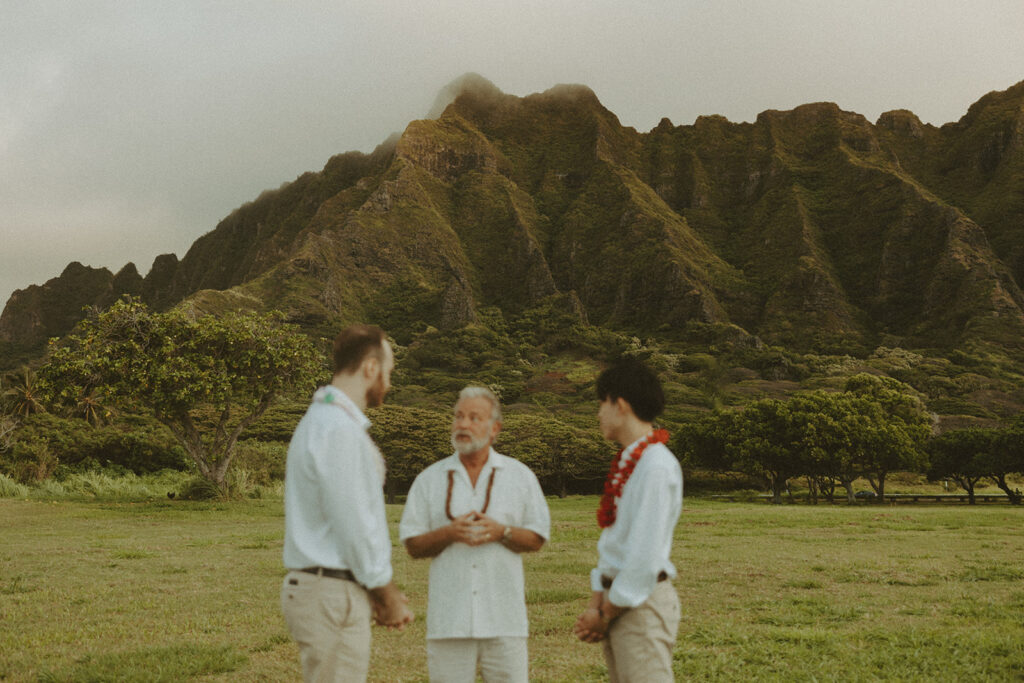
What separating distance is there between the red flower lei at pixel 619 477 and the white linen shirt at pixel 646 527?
0.32ft

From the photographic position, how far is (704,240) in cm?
16938

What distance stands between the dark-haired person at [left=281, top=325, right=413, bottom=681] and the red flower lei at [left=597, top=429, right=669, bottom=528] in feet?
3.70

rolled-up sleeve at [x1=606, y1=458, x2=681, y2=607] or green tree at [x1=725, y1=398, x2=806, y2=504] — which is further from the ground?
rolled-up sleeve at [x1=606, y1=458, x2=681, y2=607]

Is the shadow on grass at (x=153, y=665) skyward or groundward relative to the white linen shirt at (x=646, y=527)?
groundward

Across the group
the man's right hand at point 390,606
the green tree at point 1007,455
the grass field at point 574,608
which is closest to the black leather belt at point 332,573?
the man's right hand at point 390,606

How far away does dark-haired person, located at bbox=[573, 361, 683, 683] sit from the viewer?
342 centimetres

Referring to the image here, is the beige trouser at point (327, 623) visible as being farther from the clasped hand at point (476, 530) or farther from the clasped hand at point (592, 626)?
the clasped hand at point (592, 626)

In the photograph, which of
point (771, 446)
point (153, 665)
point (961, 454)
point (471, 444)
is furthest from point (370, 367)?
point (961, 454)

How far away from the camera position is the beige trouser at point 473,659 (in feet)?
12.8

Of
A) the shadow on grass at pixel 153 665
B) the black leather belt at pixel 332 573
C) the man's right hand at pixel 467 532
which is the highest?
the man's right hand at pixel 467 532

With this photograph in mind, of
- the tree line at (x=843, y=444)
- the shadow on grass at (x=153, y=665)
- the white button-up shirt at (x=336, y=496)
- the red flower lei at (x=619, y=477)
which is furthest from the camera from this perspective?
the tree line at (x=843, y=444)

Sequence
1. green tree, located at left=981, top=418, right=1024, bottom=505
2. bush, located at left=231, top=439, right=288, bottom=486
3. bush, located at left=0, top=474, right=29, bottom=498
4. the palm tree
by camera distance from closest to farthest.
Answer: bush, located at left=0, top=474, right=29, bottom=498 → bush, located at left=231, top=439, right=288, bottom=486 → green tree, located at left=981, top=418, right=1024, bottom=505 → the palm tree

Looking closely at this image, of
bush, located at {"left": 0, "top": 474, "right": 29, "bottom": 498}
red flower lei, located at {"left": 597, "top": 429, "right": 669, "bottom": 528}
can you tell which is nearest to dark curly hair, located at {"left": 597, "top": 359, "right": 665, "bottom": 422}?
red flower lei, located at {"left": 597, "top": 429, "right": 669, "bottom": 528}

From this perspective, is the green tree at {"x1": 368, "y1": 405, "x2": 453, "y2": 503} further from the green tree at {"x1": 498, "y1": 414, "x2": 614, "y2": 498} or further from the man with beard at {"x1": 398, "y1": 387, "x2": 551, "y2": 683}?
the man with beard at {"x1": 398, "y1": 387, "x2": 551, "y2": 683}
